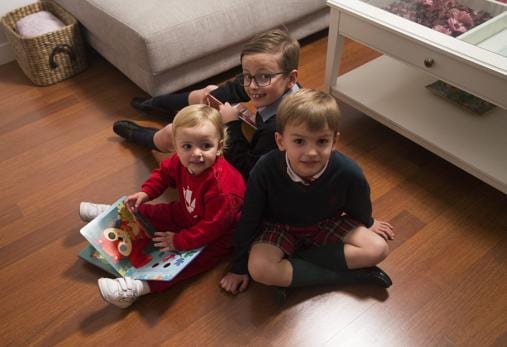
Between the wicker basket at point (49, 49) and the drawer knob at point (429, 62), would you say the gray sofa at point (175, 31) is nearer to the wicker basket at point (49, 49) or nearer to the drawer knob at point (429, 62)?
the wicker basket at point (49, 49)

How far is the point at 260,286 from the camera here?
1241mm

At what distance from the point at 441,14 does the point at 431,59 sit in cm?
22

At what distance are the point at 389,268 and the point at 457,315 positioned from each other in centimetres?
21

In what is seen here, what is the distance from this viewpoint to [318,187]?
1.11m

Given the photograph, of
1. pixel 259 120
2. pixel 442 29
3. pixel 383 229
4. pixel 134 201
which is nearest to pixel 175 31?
pixel 259 120

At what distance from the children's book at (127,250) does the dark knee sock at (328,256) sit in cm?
32

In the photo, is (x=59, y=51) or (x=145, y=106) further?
(x=59, y=51)

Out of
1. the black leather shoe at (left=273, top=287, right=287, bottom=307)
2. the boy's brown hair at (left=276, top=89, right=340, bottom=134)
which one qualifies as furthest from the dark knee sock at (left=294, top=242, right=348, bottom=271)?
the boy's brown hair at (left=276, top=89, right=340, bottom=134)

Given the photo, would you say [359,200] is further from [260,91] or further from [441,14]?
[441,14]

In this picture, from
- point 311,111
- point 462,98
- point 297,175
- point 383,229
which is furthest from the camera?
point 462,98

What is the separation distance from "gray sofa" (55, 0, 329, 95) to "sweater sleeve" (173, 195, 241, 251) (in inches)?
30.0

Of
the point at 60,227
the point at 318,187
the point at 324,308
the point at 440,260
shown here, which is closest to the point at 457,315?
the point at 440,260

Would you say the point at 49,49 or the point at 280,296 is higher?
the point at 49,49

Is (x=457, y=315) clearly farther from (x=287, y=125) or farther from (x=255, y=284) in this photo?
(x=287, y=125)
